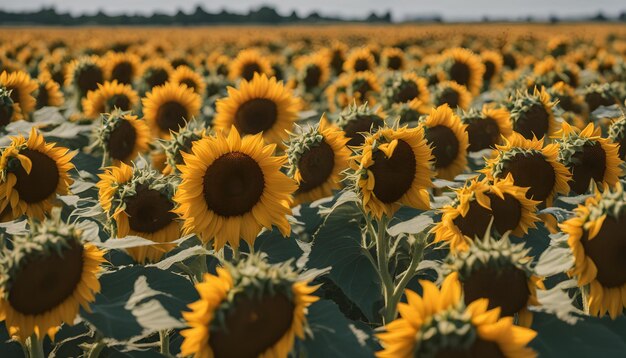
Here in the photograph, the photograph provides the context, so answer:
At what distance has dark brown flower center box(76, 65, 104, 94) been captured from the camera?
684 centimetres

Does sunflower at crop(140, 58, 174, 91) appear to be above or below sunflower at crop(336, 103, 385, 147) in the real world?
below

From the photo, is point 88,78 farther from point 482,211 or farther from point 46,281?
point 482,211

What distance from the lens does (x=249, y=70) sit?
754 cm

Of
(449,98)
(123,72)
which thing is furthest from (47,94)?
(449,98)

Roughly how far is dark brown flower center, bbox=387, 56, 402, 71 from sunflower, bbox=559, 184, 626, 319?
23.9 feet

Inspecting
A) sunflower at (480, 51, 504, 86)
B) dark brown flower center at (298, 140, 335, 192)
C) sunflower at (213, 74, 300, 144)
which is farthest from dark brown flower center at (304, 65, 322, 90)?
dark brown flower center at (298, 140, 335, 192)

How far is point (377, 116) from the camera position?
4023 millimetres

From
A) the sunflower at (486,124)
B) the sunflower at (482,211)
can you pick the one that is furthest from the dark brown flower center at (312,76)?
the sunflower at (482,211)

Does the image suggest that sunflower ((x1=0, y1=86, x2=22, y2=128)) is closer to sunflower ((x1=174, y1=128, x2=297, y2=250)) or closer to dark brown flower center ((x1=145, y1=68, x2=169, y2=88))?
sunflower ((x1=174, y1=128, x2=297, y2=250))

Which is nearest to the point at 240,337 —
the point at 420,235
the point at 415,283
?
the point at 420,235

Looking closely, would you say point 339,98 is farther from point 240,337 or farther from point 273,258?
point 240,337

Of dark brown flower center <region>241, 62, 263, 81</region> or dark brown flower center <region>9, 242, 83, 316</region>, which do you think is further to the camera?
dark brown flower center <region>241, 62, 263, 81</region>

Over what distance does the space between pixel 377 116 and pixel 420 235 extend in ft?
4.12

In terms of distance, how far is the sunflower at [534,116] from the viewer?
13.8ft
